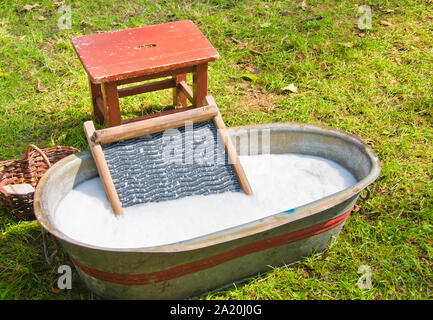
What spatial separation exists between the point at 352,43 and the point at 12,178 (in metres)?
3.80

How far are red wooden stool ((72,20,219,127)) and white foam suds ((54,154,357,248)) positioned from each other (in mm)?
720

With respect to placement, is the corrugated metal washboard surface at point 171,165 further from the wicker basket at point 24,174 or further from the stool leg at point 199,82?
the stool leg at point 199,82

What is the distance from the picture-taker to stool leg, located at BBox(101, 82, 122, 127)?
10.5 feet

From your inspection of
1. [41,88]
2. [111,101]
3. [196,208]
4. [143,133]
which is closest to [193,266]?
[196,208]

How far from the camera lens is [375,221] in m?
3.16

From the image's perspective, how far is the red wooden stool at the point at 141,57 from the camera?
3104 mm

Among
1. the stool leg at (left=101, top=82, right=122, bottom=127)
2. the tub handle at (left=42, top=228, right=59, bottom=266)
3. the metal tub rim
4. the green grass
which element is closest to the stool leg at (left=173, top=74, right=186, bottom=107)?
the green grass

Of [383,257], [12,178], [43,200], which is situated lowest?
[383,257]

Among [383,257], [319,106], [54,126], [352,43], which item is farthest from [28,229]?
[352,43]

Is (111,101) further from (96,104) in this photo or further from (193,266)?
(193,266)

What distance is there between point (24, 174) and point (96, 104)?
38.9 inches

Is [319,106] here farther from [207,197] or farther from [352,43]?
[207,197]

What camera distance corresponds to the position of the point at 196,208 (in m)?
2.71

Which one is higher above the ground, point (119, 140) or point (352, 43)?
point (119, 140)
